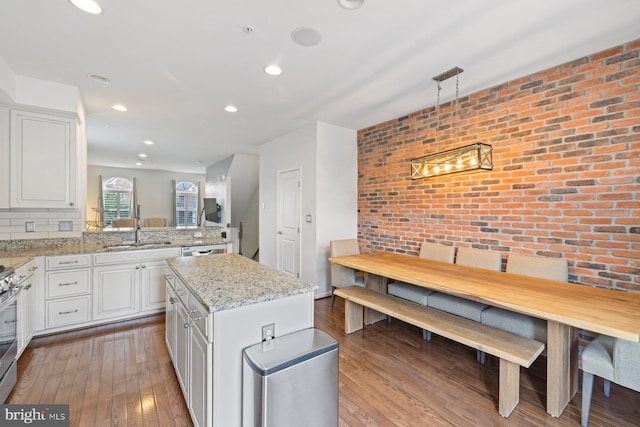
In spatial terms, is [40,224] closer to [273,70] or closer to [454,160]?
[273,70]

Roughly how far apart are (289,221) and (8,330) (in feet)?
10.8

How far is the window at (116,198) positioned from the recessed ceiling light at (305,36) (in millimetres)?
9297

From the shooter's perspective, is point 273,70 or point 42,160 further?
point 42,160

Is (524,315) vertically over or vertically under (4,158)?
under

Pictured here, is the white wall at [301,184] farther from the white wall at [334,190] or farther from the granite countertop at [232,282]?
the granite countertop at [232,282]

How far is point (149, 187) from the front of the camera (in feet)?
31.3

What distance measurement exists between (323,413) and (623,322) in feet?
5.36

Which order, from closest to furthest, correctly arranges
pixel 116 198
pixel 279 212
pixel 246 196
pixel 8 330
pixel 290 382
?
pixel 290 382
pixel 8 330
pixel 279 212
pixel 246 196
pixel 116 198

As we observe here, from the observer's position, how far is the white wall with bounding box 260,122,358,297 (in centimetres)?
418

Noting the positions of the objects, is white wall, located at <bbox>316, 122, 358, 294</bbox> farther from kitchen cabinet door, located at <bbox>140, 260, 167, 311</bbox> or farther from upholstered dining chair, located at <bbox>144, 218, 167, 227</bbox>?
upholstered dining chair, located at <bbox>144, 218, 167, 227</bbox>

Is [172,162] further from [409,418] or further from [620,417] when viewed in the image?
[620,417]

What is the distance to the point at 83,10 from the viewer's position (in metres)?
1.87

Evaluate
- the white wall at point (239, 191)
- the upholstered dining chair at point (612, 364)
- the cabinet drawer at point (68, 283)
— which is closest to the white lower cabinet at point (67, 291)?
the cabinet drawer at point (68, 283)

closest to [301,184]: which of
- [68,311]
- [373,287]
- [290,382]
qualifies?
[373,287]
